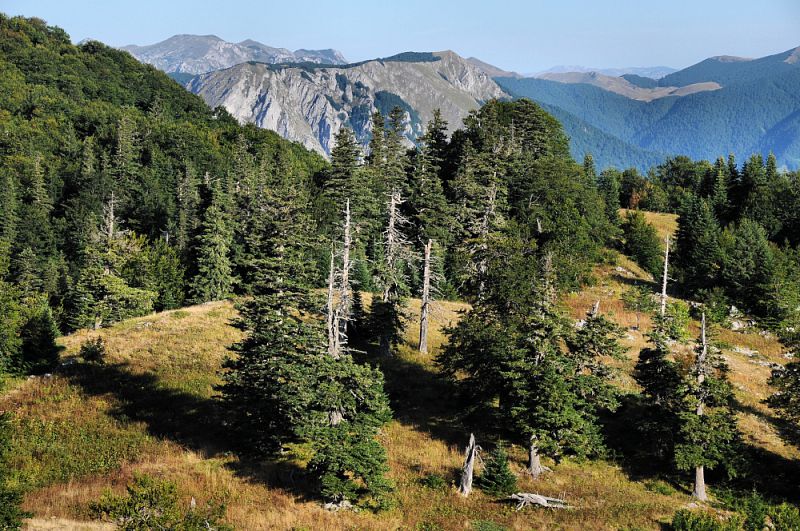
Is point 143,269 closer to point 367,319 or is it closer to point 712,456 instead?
point 367,319

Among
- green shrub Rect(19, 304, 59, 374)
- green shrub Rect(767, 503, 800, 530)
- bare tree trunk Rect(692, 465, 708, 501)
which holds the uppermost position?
green shrub Rect(19, 304, 59, 374)

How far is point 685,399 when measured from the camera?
2695 centimetres

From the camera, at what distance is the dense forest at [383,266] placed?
23875mm

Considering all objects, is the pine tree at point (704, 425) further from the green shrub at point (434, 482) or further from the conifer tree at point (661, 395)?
Result: the green shrub at point (434, 482)

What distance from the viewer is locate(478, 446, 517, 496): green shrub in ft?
81.9

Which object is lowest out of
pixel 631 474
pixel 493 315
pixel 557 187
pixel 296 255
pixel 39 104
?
pixel 631 474

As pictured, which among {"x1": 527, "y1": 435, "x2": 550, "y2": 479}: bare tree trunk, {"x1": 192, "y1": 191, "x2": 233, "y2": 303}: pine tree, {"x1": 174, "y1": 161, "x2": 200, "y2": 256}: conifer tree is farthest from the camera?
{"x1": 174, "y1": 161, "x2": 200, "y2": 256}: conifer tree

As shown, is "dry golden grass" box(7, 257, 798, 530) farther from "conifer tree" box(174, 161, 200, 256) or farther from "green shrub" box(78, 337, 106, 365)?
"conifer tree" box(174, 161, 200, 256)

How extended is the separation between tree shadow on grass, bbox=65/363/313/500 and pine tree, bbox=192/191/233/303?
2466 centimetres

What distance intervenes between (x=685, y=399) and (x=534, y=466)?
8.19 m

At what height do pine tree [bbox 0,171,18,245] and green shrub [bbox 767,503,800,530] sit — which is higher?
pine tree [bbox 0,171,18,245]

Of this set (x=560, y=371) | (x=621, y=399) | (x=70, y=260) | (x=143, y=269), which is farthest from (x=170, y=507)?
(x=70, y=260)

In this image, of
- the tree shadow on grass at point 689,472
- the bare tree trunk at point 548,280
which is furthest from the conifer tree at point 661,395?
the bare tree trunk at point 548,280

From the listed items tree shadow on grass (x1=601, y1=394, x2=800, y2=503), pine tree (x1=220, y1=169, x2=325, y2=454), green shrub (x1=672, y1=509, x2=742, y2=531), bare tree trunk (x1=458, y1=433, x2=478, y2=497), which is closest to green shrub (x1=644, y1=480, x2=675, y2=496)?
tree shadow on grass (x1=601, y1=394, x2=800, y2=503)
